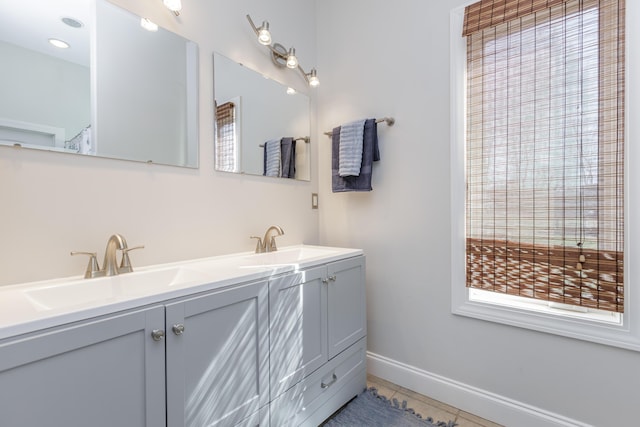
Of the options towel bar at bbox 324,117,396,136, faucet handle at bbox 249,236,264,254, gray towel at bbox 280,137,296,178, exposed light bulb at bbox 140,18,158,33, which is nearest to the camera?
exposed light bulb at bbox 140,18,158,33

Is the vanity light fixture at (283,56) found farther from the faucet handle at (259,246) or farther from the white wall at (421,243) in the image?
the faucet handle at (259,246)

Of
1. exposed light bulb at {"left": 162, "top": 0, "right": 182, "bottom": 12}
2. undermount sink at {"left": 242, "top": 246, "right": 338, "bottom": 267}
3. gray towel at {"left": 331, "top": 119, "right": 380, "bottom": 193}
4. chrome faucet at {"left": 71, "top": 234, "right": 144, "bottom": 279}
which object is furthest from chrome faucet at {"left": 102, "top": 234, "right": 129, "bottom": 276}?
gray towel at {"left": 331, "top": 119, "right": 380, "bottom": 193}

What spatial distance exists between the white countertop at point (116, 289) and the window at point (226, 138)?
1.69ft

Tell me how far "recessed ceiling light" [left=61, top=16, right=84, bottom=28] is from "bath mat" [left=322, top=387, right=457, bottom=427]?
83.3 inches

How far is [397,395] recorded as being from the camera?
1.85m

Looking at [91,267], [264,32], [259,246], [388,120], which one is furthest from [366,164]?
[91,267]

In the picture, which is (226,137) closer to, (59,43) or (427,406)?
(59,43)

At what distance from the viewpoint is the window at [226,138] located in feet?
5.49

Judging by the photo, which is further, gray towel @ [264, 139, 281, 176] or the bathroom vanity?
gray towel @ [264, 139, 281, 176]

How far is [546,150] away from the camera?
4.80ft

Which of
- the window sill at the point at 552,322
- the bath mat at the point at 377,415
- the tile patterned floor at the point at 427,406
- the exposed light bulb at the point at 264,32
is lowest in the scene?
the tile patterned floor at the point at 427,406

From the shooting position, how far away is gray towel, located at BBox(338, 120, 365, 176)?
193 cm

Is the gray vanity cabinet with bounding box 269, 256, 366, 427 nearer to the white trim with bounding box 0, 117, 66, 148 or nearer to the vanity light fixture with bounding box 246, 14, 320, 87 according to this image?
the white trim with bounding box 0, 117, 66, 148

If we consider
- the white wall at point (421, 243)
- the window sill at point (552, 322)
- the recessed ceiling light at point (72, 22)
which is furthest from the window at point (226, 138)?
the window sill at point (552, 322)
